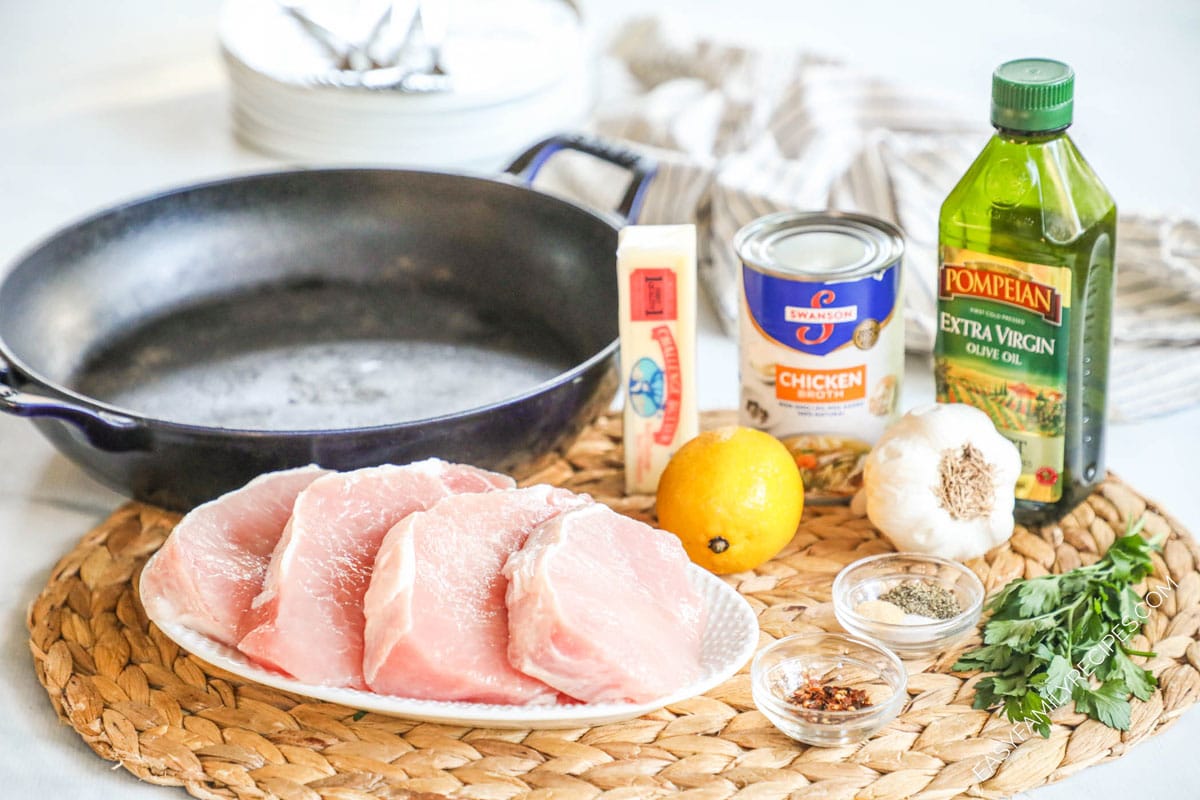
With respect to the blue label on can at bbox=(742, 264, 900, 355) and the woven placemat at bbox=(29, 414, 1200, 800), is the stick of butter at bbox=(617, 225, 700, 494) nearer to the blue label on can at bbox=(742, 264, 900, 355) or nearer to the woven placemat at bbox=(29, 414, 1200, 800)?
A: the blue label on can at bbox=(742, 264, 900, 355)

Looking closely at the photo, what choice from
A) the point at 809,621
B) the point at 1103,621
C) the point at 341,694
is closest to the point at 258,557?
the point at 341,694

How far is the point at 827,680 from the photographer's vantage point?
1.08 metres

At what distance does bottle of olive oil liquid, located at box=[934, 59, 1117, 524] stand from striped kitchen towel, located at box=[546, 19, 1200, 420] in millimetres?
276

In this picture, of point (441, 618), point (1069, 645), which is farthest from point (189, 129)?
point (1069, 645)

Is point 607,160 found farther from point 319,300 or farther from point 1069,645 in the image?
point 1069,645

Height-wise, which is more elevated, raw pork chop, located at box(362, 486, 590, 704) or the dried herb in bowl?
raw pork chop, located at box(362, 486, 590, 704)

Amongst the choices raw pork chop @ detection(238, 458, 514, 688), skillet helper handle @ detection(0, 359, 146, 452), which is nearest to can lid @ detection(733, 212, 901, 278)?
raw pork chop @ detection(238, 458, 514, 688)

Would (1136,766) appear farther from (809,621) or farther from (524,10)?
(524,10)

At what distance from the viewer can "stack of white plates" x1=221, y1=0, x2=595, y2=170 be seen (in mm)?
1912

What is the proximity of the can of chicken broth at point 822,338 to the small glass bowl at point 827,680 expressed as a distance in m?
0.26

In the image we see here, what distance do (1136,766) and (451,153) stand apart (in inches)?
50.6

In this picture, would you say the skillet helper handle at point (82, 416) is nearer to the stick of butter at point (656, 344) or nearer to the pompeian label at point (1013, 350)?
the stick of butter at point (656, 344)

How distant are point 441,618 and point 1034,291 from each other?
0.61 m

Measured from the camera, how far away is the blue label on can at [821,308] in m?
1.23
